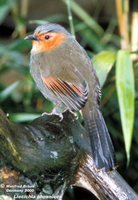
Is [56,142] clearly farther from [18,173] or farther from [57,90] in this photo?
[57,90]

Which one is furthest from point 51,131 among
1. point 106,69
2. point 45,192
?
point 106,69

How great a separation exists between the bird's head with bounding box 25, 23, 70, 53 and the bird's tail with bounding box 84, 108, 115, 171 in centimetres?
73

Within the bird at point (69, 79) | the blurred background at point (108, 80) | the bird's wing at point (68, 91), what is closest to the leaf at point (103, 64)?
the blurred background at point (108, 80)

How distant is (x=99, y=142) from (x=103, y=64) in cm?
109

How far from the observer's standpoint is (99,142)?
3.67m

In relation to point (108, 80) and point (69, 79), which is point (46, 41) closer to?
point (69, 79)

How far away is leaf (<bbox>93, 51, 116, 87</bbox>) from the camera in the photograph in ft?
15.2

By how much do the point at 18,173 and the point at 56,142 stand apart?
301 mm

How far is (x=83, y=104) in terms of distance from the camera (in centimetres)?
397

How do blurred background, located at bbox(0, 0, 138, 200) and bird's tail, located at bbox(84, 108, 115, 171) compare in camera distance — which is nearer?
bird's tail, located at bbox(84, 108, 115, 171)

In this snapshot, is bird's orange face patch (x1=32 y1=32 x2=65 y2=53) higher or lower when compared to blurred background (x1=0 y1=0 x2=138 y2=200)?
higher

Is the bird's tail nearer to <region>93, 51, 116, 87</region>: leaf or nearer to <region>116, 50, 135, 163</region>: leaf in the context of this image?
<region>116, 50, 135, 163</region>: leaf

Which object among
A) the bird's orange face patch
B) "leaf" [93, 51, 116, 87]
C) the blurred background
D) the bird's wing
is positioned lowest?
the blurred background

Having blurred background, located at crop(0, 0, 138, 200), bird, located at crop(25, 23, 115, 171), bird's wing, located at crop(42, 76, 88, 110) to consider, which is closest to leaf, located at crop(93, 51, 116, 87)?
blurred background, located at crop(0, 0, 138, 200)
